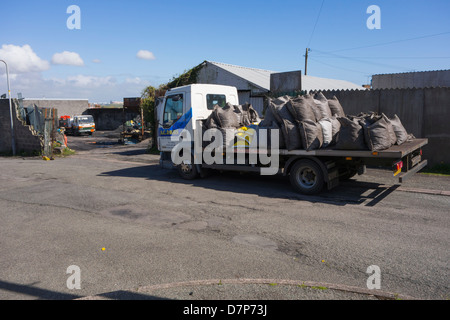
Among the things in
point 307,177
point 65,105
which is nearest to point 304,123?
point 307,177

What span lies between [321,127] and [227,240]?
397 cm

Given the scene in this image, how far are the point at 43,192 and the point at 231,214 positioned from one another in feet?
18.8

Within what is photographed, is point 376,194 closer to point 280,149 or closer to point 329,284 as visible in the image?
point 280,149

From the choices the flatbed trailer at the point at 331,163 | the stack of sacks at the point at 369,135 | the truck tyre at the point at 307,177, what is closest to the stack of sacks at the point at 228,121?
the flatbed trailer at the point at 331,163

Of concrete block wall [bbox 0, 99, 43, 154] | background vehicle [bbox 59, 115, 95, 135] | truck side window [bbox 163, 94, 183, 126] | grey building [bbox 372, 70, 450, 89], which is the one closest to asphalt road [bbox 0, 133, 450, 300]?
truck side window [bbox 163, 94, 183, 126]

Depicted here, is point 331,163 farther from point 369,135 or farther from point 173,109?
point 173,109

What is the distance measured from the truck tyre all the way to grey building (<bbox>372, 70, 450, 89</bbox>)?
15.9m

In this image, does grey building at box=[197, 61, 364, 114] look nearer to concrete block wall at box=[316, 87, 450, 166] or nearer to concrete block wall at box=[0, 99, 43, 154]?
concrete block wall at box=[316, 87, 450, 166]

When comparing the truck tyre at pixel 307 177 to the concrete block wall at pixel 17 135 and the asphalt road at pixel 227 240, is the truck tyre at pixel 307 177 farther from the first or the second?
the concrete block wall at pixel 17 135

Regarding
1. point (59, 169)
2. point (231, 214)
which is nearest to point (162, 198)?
point (231, 214)

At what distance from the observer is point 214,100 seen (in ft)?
37.1

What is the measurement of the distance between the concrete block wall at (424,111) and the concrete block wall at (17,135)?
53.1 ft

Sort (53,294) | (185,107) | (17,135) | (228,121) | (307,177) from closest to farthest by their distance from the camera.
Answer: (53,294), (307,177), (228,121), (185,107), (17,135)

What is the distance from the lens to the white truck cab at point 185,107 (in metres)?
10.6
